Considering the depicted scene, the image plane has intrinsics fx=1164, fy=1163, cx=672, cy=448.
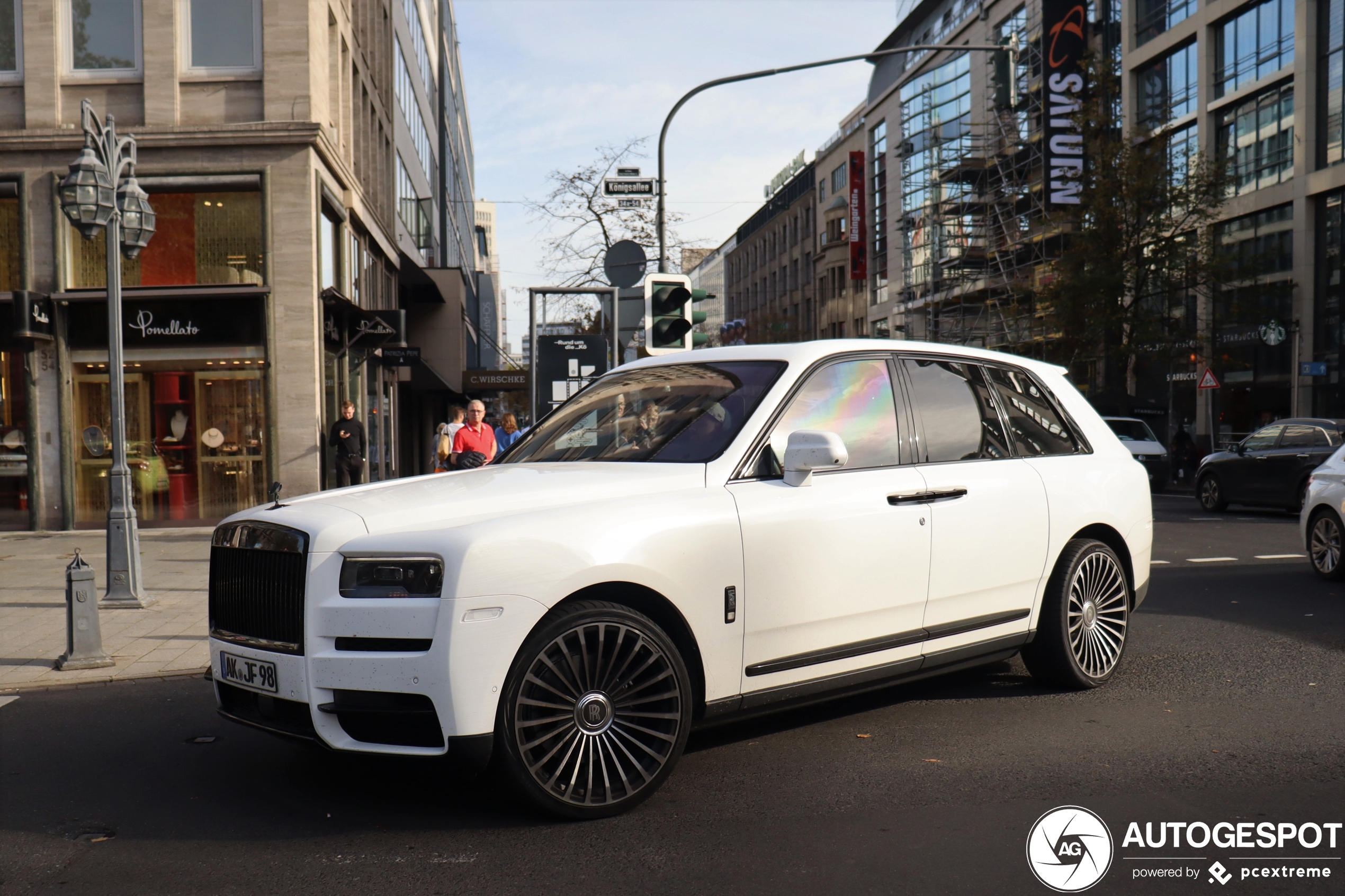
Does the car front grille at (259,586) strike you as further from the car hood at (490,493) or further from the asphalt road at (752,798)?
the asphalt road at (752,798)

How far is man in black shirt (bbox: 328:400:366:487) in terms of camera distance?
17.9 metres

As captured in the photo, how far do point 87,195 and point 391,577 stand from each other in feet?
27.5

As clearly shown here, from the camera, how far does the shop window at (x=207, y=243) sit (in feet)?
59.1

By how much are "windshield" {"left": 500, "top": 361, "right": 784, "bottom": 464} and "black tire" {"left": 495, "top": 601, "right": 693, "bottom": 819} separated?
842 millimetres

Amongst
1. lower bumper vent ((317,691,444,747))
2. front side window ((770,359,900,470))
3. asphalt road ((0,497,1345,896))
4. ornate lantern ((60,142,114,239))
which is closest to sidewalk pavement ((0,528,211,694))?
asphalt road ((0,497,1345,896))

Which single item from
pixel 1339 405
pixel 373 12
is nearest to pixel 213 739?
pixel 373 12

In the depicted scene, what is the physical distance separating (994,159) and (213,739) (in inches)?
1847

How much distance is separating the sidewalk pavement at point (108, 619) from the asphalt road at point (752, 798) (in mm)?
758

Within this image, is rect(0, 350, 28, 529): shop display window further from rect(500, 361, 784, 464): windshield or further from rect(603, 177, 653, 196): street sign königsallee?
rect(500, 361, 784, 464): windshield

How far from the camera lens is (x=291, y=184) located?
1786cm

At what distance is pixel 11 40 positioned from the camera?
18031 mm

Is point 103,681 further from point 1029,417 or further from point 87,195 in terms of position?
point 1029,417

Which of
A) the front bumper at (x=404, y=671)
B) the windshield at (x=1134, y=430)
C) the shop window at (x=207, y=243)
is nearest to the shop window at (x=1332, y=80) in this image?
the windshield at (x=1134, y=430)

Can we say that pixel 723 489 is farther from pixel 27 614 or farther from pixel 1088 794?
pixel 27 614
